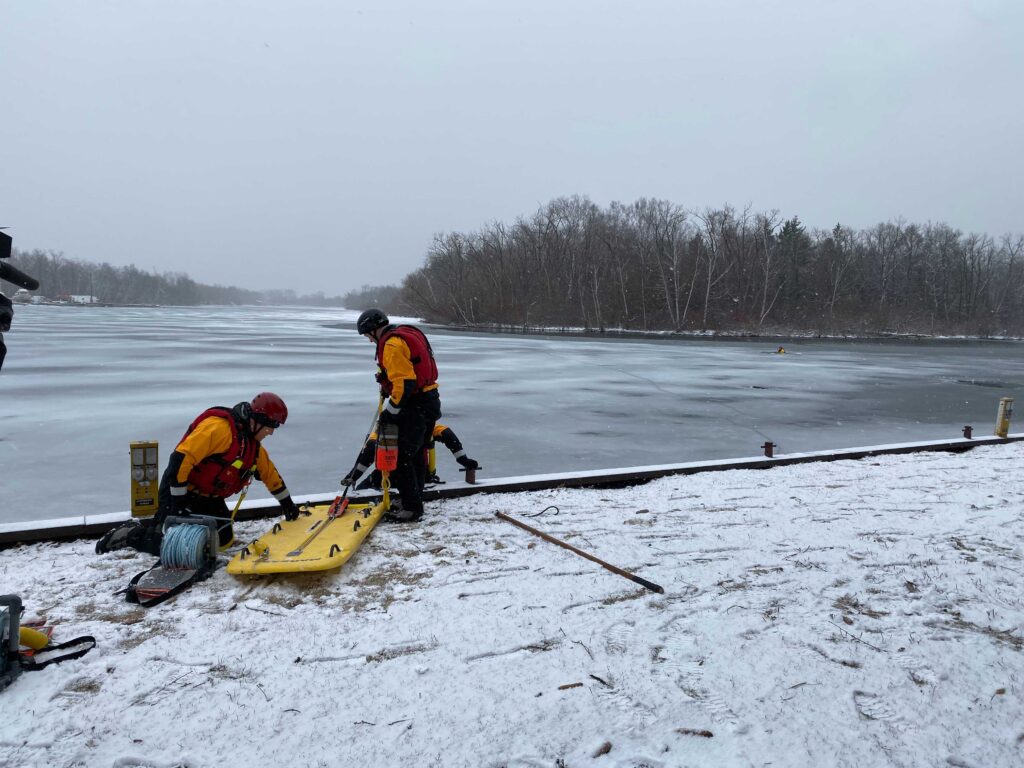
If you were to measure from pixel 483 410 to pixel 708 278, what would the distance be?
5036 centimetres

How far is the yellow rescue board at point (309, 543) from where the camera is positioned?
340 centimetres

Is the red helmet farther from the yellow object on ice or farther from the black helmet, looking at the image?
the yellow object on ice

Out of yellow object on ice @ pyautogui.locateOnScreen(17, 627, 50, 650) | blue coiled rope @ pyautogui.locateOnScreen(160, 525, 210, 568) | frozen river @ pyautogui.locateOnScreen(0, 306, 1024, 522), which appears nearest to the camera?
yellow object on ice @ pyautogui.locateOnScreen(17, 627, 50, 650)

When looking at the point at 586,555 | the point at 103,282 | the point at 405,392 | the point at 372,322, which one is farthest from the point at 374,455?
the point at 103,282

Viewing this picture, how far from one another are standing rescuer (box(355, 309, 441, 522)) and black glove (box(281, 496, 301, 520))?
643mm

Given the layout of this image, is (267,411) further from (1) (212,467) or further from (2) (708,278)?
(2) (708,278)

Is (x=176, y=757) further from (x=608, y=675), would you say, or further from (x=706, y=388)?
(x=706, y=388)

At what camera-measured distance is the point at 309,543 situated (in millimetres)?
3711

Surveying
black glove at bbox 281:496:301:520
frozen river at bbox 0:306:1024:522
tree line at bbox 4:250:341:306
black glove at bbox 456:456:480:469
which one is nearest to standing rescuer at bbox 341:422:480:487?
black glove at bbox 456:456:480:469

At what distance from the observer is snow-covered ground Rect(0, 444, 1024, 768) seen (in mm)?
2254

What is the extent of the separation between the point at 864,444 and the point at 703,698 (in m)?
6.38

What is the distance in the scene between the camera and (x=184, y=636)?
2.84 m

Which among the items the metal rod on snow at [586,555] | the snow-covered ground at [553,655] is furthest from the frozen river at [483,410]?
the snow-covered ground at [553,655]

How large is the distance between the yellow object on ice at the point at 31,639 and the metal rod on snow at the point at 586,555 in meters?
2.60
